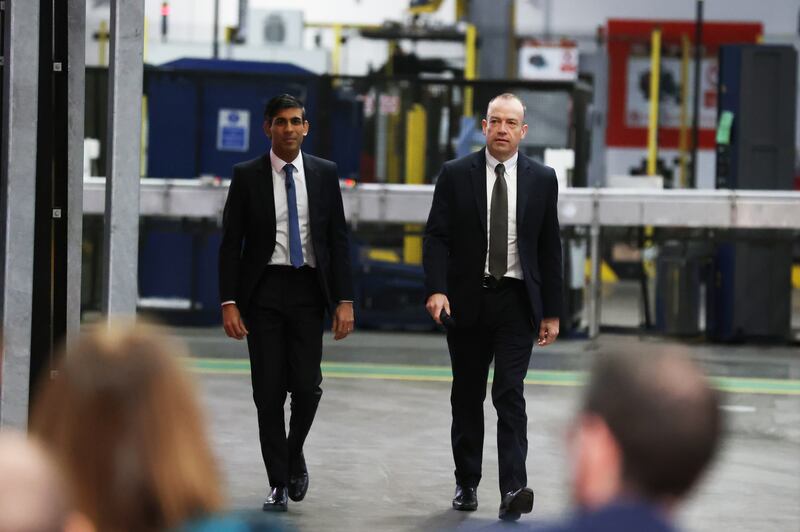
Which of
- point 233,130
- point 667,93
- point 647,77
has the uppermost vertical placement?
point 647,77

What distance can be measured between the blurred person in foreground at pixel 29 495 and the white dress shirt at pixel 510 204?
17.4ft

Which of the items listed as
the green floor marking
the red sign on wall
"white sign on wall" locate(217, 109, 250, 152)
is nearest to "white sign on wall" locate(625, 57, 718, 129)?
the red sign on wall

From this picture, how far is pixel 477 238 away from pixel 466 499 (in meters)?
1.20

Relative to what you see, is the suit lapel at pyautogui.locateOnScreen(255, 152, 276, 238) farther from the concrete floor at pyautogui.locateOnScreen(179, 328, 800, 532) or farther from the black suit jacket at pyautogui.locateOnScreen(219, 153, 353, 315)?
the concrete floor at pyautogui.locateOnScreen(179, 328, 800, 532)

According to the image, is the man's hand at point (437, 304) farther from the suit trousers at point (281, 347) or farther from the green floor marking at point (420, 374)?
the green floor marking at point (420, 374)

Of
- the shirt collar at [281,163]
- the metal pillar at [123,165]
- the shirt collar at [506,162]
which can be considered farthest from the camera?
the shirt collar at [506,162]

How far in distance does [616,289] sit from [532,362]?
1157 centimetres

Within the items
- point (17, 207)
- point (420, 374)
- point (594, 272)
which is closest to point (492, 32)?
point (594, 272)

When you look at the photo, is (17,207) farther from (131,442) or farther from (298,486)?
(131,442)

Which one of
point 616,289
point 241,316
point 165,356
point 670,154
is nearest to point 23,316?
point 241,316

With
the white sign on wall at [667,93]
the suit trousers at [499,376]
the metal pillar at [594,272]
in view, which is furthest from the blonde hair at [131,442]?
the white sign on wall at [667,93]

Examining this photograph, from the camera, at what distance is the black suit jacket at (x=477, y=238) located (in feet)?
23.1

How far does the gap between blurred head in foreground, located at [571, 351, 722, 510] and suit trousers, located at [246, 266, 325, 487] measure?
4.90 m

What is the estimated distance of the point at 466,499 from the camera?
7.30 m
